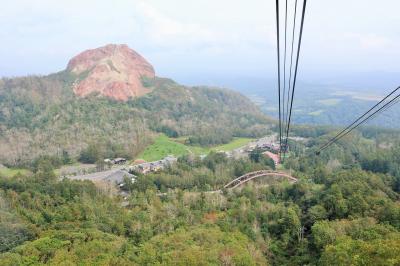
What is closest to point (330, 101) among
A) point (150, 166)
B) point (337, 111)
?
point (337, 111)

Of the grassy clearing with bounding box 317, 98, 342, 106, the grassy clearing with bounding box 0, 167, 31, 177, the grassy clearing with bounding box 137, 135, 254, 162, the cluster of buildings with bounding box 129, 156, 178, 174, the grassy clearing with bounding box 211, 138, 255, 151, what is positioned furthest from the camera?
the grassy clearing with bounding box 317, 98, 342, 106

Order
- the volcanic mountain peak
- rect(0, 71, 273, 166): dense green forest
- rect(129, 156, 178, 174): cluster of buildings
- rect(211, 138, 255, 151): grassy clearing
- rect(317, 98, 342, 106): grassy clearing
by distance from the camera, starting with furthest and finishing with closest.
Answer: rect(317, 98, 342, 106): grassy clearing < the volcanic mountain peak < rect(211, 138, 255, 151): grassy clearing < rect(0, 71, 273, 166): dense green forest < rect(129, 156, 178, 174): cluster of buildings

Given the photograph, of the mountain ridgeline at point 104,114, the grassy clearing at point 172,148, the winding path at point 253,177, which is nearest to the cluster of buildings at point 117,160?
the mountain ridgeline at point 104,114

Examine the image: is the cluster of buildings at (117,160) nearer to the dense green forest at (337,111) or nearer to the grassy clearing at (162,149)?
the grassy clearing at (162,149)

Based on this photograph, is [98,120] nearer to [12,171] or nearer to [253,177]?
[12,171]

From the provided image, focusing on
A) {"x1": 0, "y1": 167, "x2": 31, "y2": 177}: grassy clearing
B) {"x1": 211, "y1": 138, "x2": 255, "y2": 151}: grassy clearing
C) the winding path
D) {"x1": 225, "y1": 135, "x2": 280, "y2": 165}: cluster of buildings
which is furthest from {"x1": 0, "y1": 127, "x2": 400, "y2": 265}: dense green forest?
{"x1": 211, "y1": 138, "x2": 255, "y2": 151}: grassy clearing

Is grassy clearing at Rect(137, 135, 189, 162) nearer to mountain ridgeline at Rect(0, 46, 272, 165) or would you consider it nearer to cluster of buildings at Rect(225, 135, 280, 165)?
mountain ridgeline at Rect(0, 46, 272, 165)
